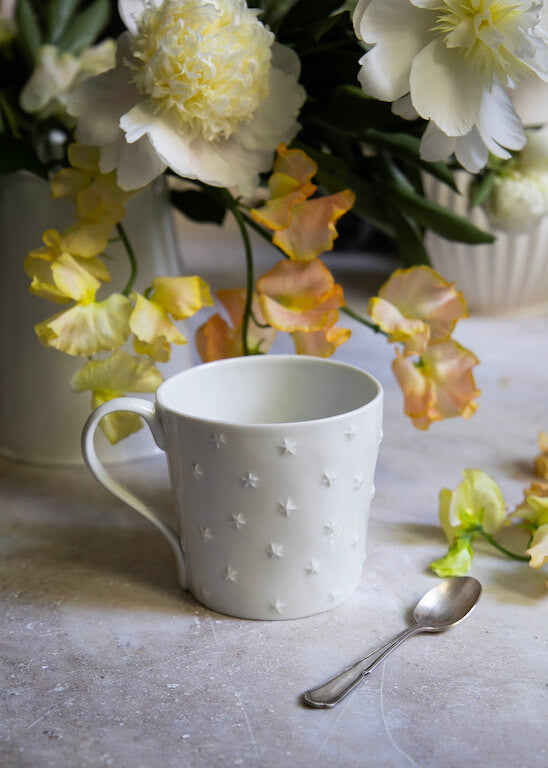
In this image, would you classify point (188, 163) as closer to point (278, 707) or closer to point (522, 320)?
point (278, 707)

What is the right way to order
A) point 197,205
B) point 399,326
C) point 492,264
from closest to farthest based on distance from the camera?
point 399,326 < point 197,205 < point 492,264

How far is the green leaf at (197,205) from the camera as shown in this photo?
0.61 m

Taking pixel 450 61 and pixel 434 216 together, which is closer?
pixel 450 61

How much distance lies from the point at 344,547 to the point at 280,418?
96 millimetres

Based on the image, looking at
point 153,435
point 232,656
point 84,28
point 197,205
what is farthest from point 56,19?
point 232,656

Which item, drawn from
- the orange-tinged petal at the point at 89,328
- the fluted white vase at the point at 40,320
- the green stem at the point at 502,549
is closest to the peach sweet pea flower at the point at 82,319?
the orange-tinged petal at the point at 89,328

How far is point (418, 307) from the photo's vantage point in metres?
0.48

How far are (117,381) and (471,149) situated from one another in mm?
219

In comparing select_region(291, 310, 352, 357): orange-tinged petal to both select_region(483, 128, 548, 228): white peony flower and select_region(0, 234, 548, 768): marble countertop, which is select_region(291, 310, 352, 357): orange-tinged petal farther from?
select_region(483, 128, 548, 228): white peony flower

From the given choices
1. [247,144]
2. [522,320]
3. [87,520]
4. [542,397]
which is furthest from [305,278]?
[522,320]

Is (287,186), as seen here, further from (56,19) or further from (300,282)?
(56,19)

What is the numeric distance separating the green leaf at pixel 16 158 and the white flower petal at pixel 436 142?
23cm

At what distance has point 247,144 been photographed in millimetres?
459

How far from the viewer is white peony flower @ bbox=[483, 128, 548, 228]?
2.02 ft
